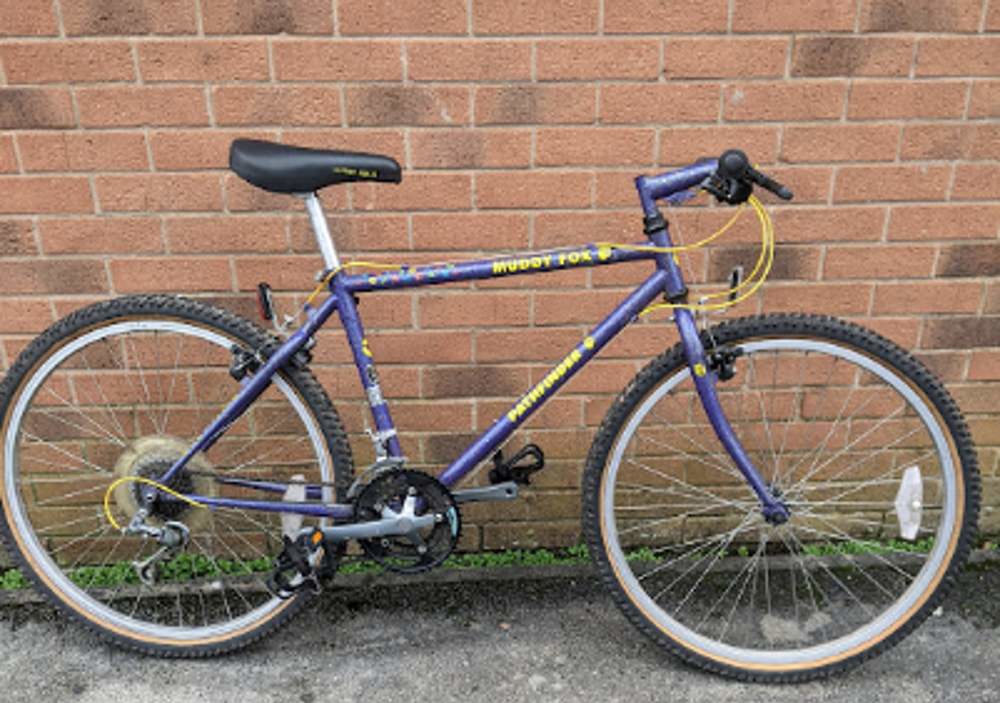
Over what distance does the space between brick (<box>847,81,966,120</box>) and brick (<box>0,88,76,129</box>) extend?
221 centimetres

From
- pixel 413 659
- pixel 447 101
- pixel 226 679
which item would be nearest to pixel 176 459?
pixel 226 679

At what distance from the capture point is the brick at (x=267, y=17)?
231 centimetres

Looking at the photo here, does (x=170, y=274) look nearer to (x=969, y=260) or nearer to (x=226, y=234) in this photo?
(x=226, y=234)

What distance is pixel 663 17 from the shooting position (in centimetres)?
236

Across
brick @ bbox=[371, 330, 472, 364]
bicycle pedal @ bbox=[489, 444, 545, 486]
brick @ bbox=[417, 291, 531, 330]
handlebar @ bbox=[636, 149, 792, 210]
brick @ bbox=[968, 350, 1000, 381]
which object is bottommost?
bicycle pedal @ bbox=[489, 444, 545, 486]

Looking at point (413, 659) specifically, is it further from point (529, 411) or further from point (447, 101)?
point (447, 101)

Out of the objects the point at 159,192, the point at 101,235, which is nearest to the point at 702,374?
the point at 159,192

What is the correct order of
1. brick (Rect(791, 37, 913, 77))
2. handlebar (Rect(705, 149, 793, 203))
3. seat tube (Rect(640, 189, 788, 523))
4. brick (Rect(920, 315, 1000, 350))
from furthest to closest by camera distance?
brick (Rect(920, 315, 1000, 350))
brick (Rect(791, 37, 913, 77))
seat tube (Rect(640, 189, 788, 523))
handlebar (Rect(705, 149, 793, 203))

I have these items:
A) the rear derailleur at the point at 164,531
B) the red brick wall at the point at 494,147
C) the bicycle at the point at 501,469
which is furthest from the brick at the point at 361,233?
the rear derailleur at the point at 164,531

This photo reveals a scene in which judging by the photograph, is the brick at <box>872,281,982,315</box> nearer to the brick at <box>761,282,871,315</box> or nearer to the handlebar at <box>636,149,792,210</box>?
the brick at <box>761,282,871,315</box>

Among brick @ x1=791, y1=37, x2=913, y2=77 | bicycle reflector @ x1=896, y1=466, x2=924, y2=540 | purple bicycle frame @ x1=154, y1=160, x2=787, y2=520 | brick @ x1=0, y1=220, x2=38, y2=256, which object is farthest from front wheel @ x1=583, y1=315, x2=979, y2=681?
brick @ x1=0, y1=220, x2=38, y2=256

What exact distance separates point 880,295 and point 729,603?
1082mm

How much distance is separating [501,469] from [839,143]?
1353mm

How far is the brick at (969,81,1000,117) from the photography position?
2.45 metres
